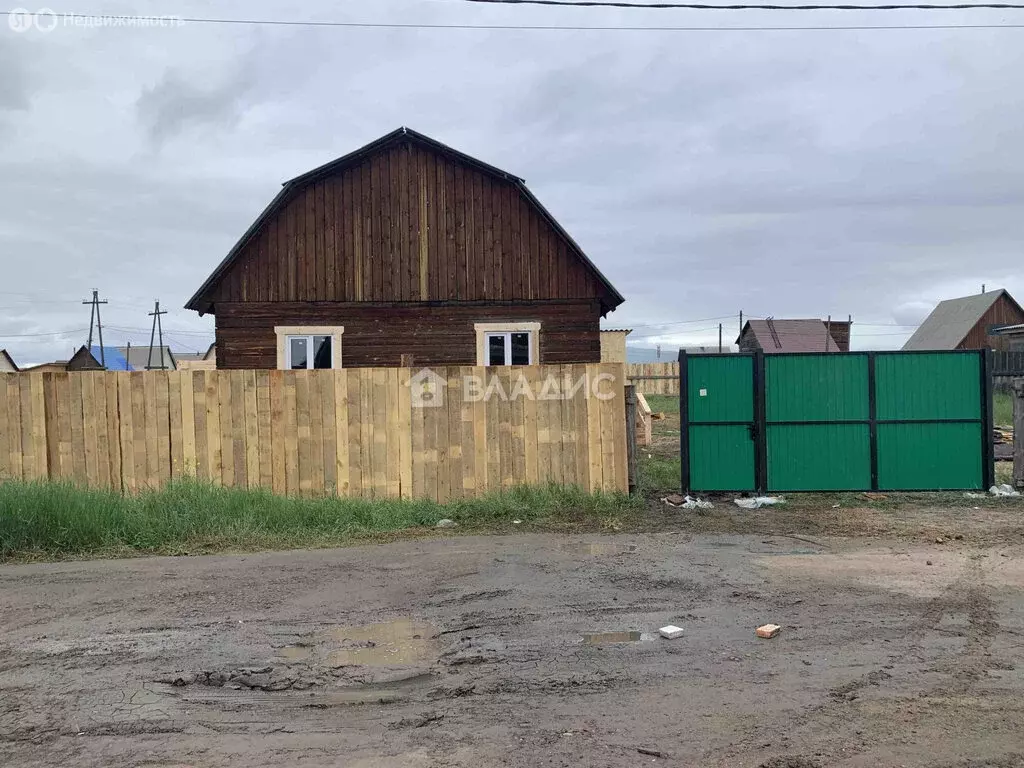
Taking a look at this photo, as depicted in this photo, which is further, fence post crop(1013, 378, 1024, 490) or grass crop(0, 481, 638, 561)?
fence post crop(1013, 378, 1024, 490)

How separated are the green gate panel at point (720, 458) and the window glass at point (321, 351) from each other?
28.1 feet

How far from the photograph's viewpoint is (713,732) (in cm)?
382

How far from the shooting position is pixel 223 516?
855 centimetres

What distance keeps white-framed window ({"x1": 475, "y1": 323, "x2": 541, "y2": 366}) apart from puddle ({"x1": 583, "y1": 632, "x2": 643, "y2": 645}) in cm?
1097

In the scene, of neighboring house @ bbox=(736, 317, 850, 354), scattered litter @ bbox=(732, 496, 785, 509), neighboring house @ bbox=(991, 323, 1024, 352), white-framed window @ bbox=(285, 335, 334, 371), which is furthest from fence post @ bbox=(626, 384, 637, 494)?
neighboring house @ bbox=(991, 323, 1024, 352)

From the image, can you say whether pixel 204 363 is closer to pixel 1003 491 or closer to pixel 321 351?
pixel 321 351

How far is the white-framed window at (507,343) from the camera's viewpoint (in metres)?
16.2

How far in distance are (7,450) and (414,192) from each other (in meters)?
9.06

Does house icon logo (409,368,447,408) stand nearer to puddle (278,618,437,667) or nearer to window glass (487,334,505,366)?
puddle (278,618,437,667)

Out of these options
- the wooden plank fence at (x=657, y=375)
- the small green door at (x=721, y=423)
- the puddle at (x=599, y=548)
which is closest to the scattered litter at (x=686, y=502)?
the small green door at (x=721, y=423)

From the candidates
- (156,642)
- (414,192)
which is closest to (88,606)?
(156,642)

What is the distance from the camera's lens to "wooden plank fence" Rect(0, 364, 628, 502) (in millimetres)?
9742

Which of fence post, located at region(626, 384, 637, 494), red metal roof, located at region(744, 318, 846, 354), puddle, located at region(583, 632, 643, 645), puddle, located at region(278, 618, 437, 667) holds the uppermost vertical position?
red metal roof, located at region(744, 318, 846, 354)

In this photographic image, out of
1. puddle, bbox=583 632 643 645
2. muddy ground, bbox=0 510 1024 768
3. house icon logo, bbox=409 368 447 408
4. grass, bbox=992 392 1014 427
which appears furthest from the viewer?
grass, bbox=992 392 1014 427
